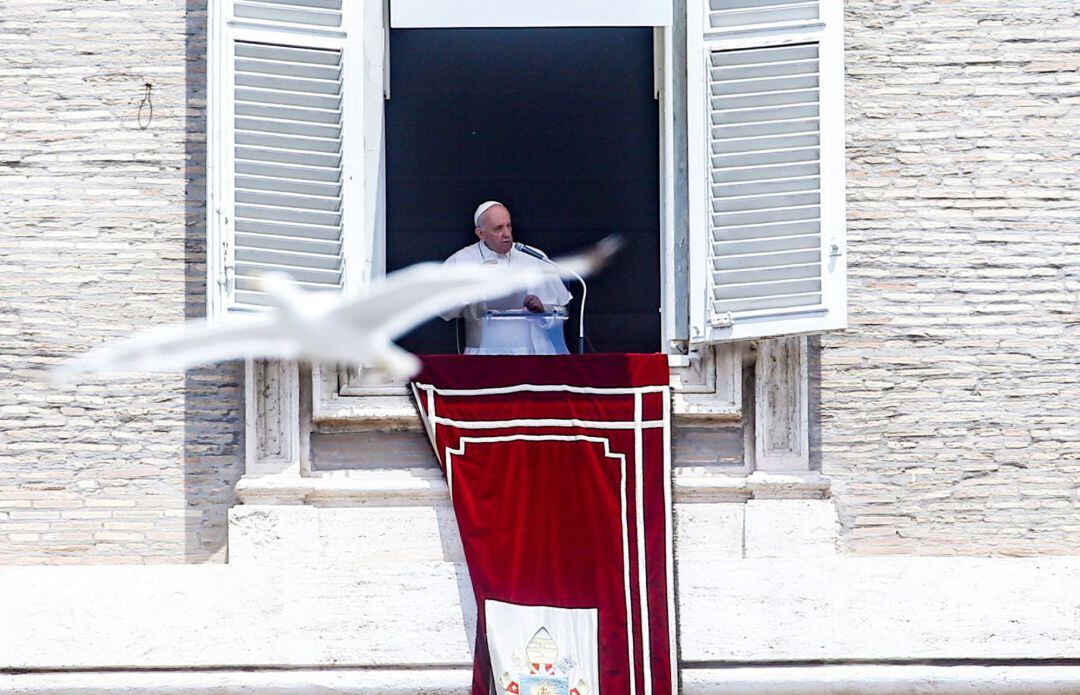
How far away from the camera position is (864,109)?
22.7 ft

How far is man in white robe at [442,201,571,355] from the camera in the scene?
702cm

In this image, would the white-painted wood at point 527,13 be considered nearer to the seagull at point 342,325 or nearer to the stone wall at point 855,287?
the stone wall at point 855,287

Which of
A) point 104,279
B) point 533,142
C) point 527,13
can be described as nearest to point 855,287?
point 527,13

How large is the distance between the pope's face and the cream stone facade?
0.66 metres

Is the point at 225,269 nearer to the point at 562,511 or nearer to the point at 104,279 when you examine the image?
the point at 104,279

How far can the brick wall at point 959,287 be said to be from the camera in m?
6.87

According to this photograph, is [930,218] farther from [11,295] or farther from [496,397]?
[11,295]

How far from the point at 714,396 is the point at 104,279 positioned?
6.04 ft

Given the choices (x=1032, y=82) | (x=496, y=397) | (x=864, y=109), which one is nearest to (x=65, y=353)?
(x=496, y=397)

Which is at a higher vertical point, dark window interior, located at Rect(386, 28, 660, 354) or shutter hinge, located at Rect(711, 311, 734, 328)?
dark window interior, located at Rect(386, 28, 660, 354)

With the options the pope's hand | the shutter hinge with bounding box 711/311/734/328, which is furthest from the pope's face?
the shutter hinge with bounding box 711/311/734/328

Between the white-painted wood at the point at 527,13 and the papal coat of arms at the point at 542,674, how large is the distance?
1.84 m

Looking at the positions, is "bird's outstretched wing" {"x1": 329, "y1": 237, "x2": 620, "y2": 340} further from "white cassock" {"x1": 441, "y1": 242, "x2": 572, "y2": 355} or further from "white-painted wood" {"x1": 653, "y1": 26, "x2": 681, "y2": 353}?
"white cassock" {"x1": 441, "y1": 242, "x2": 572, "y2": 355}

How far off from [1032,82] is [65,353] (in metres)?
3.00
